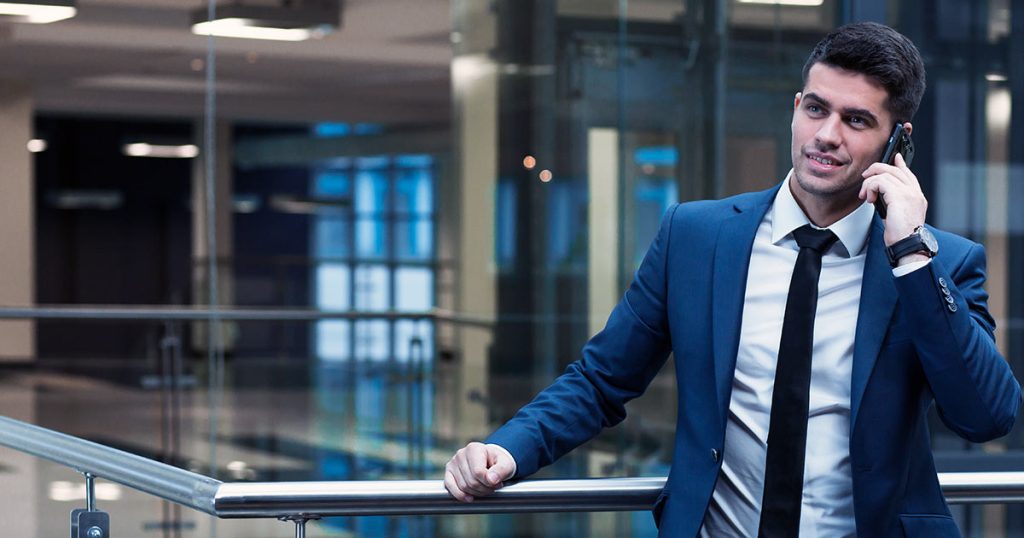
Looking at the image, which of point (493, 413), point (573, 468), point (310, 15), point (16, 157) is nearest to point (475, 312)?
point (493, 413)

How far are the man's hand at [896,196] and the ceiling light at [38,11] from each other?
30.6 feet

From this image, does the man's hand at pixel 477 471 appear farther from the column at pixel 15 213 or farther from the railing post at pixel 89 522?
the column at pixel 15 213

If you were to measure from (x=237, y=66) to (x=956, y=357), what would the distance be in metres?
14.2

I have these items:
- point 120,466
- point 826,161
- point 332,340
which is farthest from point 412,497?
point 332,340

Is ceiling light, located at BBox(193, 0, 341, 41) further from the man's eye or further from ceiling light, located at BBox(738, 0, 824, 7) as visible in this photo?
the man's eye

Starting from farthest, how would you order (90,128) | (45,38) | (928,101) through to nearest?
(90,128), (45,38), (928,101)

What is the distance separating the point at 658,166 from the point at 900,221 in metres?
4.61

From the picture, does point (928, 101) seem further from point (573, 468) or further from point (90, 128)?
point (90, 128)

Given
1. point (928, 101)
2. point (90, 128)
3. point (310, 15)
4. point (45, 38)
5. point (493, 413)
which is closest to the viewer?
point (928, 101)

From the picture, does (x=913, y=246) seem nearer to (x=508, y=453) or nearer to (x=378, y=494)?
(x=508, y=453)

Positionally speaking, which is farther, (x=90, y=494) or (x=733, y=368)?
(x=90, y=494)

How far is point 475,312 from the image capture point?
764cm

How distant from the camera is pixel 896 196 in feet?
5.53

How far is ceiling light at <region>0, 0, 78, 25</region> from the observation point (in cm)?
1038
